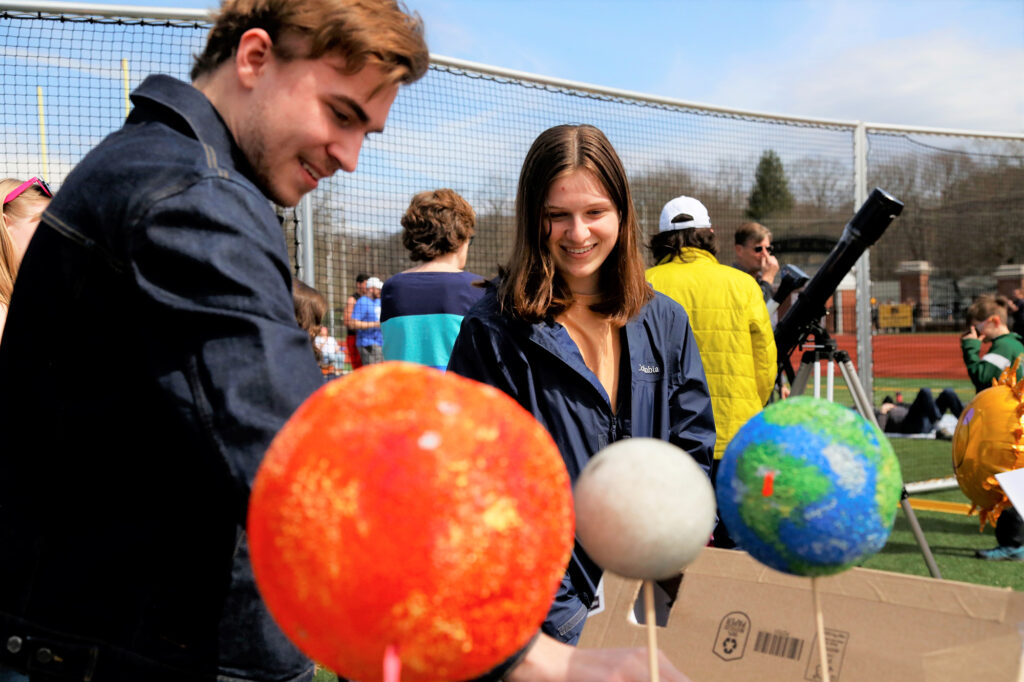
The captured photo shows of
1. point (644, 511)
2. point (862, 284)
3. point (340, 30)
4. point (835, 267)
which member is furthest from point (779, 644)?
point (862, 284)

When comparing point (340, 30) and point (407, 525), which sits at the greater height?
point (340, 30)

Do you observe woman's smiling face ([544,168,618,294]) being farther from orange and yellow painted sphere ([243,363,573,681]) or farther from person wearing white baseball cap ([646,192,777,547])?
person wearing white baseball cap ([646,192,777,547])

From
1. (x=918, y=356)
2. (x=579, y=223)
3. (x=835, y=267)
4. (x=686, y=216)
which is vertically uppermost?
(x=686, y=216)

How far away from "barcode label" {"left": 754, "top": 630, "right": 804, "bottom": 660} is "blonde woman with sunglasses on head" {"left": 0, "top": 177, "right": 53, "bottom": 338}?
234cm

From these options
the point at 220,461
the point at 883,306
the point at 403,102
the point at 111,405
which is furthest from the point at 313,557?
the point at 883,306

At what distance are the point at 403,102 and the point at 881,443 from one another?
4.38m

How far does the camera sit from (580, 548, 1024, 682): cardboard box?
115 cm

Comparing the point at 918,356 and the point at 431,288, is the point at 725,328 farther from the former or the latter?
the point at 918,356

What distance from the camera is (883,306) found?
887 inches

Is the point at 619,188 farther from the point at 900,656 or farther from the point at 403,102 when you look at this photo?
the point at 403,102

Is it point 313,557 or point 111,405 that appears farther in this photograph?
point 111,405

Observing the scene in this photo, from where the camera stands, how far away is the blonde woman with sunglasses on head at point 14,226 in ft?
8.22

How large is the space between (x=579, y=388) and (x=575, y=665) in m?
1.05

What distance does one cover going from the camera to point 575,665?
39.0 inches
